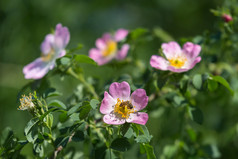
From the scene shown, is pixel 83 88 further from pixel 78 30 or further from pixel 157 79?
pixel 78 30

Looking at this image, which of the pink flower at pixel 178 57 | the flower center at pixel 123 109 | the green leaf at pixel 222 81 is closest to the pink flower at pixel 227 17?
the pink flower at pixel 178 57

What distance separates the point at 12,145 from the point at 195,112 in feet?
2.78

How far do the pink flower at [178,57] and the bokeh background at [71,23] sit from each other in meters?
1.34

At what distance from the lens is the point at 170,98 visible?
1.68 metres

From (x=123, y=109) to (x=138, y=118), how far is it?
0.10m

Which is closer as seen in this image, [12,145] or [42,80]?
[12,145]

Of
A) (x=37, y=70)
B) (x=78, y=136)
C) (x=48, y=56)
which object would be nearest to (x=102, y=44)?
(x=48, y=56)

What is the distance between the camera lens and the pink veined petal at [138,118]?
4.47 feet

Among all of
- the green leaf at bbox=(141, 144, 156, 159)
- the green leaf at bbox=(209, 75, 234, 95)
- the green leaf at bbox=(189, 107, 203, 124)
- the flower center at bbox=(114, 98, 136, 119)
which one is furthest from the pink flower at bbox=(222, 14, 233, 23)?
the green leaf at bbox=(141, 144, 156, 159)

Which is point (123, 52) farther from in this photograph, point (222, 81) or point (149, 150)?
point (149, 150)

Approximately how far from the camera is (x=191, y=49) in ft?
5.72

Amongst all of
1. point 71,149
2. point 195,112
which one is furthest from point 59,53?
point 195,112

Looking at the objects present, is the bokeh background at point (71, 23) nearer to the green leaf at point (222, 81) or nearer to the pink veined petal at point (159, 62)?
the pink veined petal at point (159, 62)

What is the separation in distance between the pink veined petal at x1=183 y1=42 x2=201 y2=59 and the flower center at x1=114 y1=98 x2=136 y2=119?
459mm
